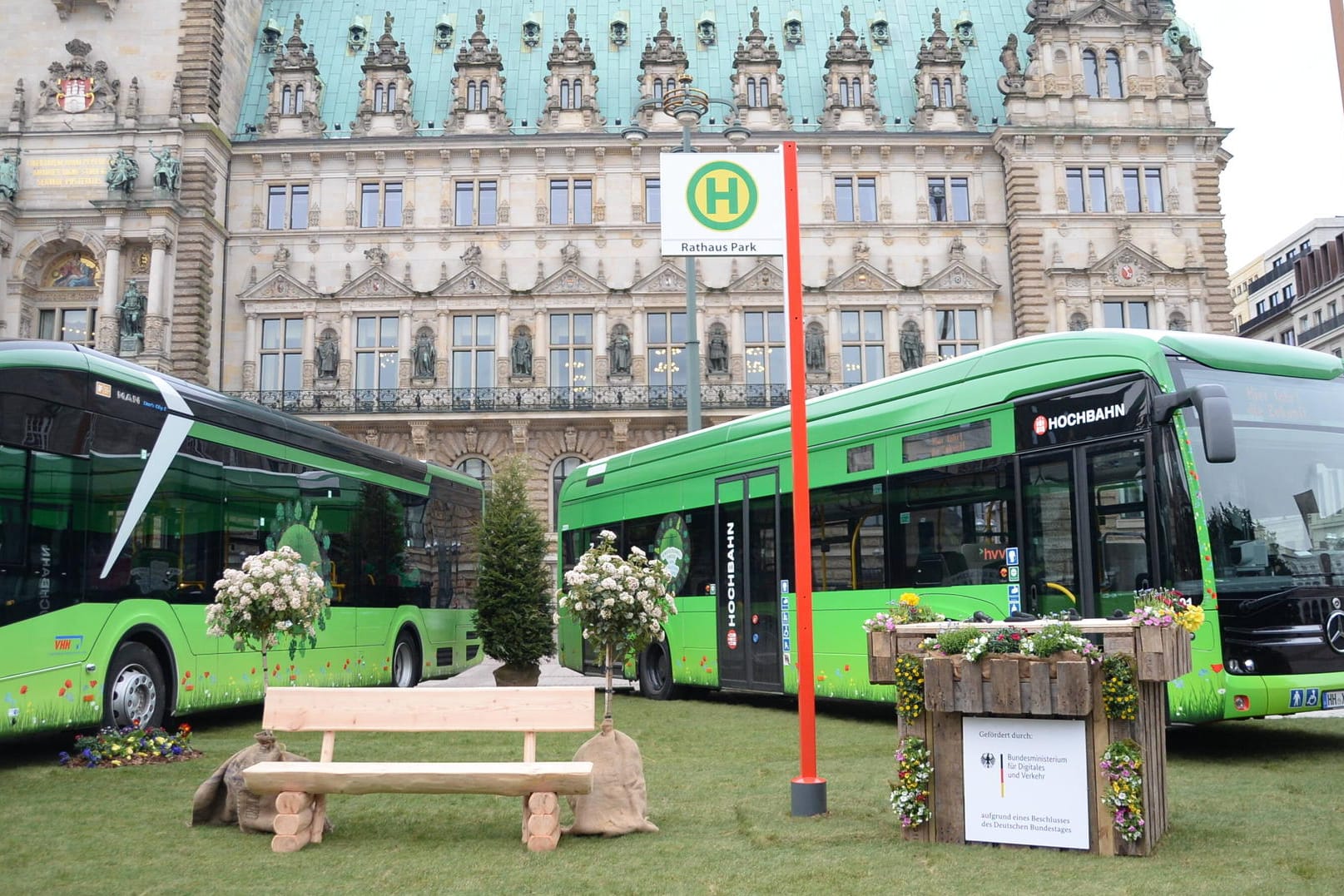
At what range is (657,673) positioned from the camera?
1808 cm

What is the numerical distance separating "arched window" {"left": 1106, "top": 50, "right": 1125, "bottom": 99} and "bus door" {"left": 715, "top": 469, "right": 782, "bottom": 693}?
30.0 metres

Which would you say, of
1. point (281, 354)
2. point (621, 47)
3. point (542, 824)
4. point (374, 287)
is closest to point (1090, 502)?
point (542, 824)

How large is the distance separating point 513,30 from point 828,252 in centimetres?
1420

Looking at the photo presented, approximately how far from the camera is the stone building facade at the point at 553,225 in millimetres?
38375

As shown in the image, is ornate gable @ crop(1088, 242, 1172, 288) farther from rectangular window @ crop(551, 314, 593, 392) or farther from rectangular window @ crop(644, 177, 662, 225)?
rectangular window @ crop(551, 314, 593, 392)

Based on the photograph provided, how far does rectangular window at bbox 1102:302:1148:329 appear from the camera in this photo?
38.7 m

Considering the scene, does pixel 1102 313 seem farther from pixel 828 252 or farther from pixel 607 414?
pixel 607 414

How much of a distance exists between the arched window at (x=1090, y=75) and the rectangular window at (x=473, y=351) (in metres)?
20.4

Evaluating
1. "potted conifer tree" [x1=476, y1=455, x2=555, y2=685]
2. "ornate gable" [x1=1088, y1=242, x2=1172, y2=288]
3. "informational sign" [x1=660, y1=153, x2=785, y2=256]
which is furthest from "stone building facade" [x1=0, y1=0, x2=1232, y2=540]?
"informational sign" [x1=660, y1=153, x2=785, y2=256]

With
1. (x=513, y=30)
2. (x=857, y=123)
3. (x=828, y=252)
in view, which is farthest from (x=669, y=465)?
(x=513, y=30)

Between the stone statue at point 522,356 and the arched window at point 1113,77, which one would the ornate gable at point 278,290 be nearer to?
the stone statue at point 522,356

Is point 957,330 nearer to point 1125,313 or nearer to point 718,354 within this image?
point 1125,313

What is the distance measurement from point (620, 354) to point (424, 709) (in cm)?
3207

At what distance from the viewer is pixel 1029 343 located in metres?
11.3
